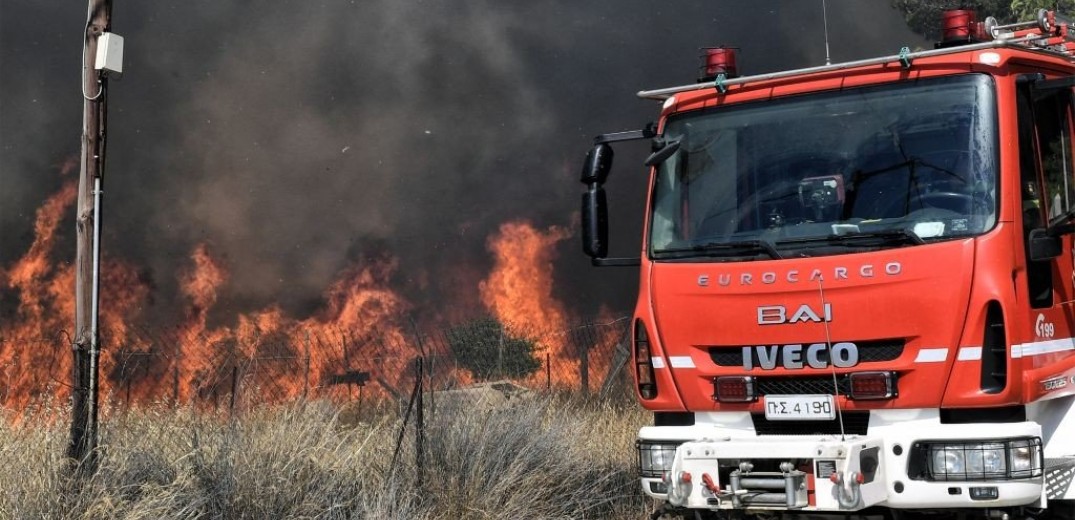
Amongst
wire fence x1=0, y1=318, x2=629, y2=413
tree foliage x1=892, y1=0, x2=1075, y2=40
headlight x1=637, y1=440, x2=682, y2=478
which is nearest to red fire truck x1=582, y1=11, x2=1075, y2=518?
headlight x1=637, y1=440, x2=682, y2=478

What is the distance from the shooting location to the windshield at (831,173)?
20.9 ft

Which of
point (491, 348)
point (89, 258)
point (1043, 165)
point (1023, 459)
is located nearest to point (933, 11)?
point (491, 348)

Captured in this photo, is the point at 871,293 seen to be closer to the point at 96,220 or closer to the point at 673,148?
the point at 673,148

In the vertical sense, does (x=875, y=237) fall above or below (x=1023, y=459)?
above

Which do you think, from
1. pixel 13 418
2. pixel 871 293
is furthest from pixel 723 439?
pixel 13 418

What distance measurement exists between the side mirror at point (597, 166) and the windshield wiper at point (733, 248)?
607 millimetres

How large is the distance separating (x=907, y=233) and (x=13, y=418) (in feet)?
20.1

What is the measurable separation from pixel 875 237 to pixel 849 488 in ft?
4.25

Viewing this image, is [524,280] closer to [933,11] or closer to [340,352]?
[340,352]

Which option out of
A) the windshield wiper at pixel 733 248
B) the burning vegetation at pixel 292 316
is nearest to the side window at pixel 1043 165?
the windshield wiper at pixel 733 248

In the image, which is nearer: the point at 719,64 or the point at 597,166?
the point at 597,166

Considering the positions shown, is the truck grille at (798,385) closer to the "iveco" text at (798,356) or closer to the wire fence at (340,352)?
the "iveco" text at (798,356)

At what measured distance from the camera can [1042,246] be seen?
6273mm

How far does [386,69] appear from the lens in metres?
23.9
